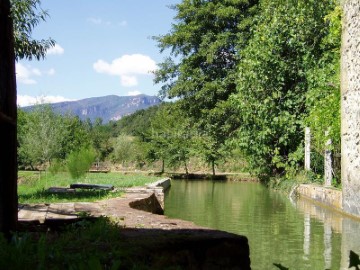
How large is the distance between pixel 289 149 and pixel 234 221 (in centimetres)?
918

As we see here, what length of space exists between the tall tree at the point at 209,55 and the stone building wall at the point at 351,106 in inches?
514

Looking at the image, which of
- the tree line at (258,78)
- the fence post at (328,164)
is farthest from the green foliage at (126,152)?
the fence post at (328,164)

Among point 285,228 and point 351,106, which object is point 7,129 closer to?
point 285,228

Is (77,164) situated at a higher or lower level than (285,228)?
higher

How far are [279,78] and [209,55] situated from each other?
666 centimetres

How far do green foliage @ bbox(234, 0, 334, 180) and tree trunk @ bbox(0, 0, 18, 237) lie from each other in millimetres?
14036

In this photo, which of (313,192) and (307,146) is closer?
(313,192)

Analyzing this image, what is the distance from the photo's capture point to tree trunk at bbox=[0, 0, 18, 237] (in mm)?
5097

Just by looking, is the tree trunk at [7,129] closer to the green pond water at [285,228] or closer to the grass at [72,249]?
the grass at [72,249]

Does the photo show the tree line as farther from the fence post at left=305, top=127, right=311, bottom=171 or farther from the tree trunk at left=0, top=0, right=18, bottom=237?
the tree trunk at left=0, top=0, right=18, bottom=237

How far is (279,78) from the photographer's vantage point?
19.0 m

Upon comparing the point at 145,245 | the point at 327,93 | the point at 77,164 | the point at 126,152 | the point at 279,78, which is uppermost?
the point at 279,78

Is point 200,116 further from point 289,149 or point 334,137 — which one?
point 334,137

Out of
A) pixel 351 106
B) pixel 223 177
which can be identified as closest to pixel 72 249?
pixel 351 106
